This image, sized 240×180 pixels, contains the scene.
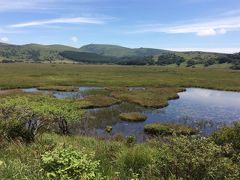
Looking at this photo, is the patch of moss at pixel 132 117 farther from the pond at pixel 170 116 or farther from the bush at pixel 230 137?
the bush at pixel 230 137

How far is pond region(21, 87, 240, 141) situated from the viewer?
38.2 m

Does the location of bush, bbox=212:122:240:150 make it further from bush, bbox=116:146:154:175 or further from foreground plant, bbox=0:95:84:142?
foreground plant, bbox=0:95:84:142

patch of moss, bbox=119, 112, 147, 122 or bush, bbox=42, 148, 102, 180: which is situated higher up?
bush, bbox=42, 148, 102, 180

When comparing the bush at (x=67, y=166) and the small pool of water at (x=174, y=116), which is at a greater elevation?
the bush at (x=67, y=166)

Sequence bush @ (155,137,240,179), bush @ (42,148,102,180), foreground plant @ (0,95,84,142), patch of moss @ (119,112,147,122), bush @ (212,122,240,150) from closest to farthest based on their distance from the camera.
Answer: bush @ (42,148,102,180) < bush @ (155,137,240,179) < foreground plant @ (0,95,84,142) < bush @ (212,122,240,150) < patch of moss @ (119,112,147,122)

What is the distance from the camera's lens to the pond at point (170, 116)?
3819 cm

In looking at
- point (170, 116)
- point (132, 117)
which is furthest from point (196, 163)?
point (170, 116)

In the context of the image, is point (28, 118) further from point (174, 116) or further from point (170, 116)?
point (174, 116)

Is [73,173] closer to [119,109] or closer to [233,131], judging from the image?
[233,131]

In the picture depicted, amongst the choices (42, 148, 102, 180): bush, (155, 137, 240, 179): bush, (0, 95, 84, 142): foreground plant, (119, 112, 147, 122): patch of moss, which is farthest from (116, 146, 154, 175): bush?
(119, 112, 147, 122): patch of moss

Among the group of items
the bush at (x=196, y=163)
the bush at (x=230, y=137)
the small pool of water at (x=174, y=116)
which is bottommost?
the small pool of water at (x=174, y=116)

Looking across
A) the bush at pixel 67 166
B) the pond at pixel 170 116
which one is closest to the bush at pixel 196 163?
the bush at pixel 67 166

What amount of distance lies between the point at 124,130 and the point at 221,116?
17.4 m

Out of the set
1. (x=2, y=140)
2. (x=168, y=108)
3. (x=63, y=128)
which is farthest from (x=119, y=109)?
(x=2, y=140)
